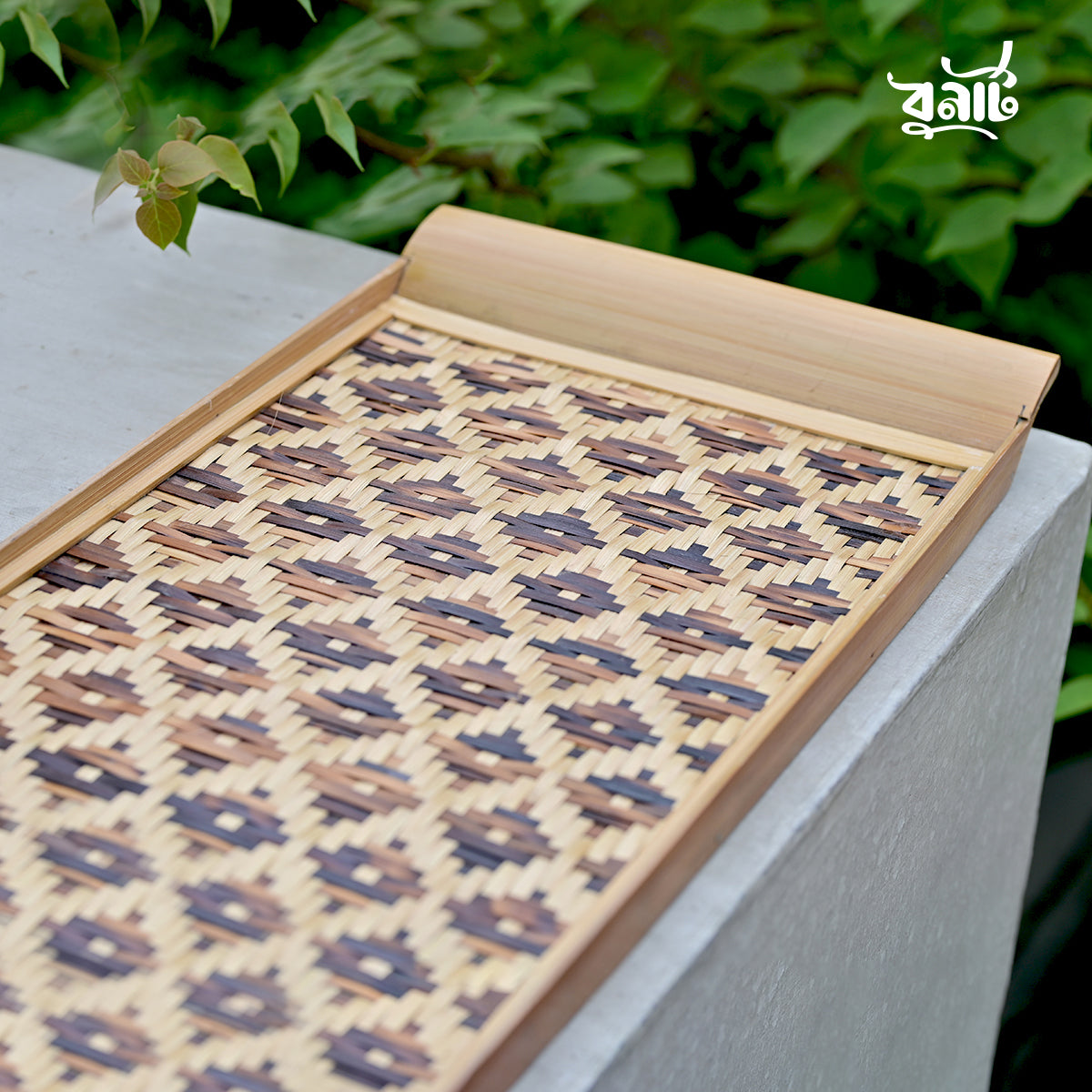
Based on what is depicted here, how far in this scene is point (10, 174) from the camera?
3.87 ft

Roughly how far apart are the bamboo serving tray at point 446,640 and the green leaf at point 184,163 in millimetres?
122

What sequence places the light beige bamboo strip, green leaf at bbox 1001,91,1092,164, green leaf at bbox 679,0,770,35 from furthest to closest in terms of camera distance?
1. green leaf at bbox 679,0,770,35
2. green leaf at bbox 1001,91,1092,164
3. the light beige bamboo strip

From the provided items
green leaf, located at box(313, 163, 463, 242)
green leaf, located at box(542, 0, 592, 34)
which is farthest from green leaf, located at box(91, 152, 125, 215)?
green leaf, located at box(542, 0, 592, 34)

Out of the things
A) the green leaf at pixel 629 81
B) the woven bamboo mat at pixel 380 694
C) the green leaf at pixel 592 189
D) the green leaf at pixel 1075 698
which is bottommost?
the green leaf at pixel 1075 698

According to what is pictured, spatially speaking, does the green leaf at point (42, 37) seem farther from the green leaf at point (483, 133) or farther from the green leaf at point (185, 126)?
the green leaf at point (483, 133)

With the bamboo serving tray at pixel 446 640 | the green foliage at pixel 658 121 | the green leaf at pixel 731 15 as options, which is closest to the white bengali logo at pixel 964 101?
the green foliage at pixel 658 121

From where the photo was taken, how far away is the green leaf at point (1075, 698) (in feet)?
4.25


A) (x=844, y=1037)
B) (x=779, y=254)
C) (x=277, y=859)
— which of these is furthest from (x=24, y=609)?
(x=779, y=254)

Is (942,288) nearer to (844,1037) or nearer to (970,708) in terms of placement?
(970,708)

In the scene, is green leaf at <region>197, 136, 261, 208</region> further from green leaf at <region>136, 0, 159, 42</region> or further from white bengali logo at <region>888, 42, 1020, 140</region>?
white bengali logo at <region>888, 42, 1020, 140</region>

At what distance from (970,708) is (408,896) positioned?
434 mm

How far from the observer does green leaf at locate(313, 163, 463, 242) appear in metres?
1.21

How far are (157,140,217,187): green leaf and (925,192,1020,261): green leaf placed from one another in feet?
2.14

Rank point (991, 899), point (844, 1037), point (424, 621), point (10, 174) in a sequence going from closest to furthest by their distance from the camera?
point (424, 621) < point (844, 1037) < point (991, 899) < point (10, 174)
